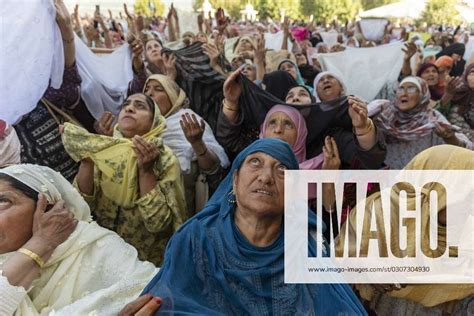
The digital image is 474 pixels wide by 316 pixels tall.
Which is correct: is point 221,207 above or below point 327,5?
above

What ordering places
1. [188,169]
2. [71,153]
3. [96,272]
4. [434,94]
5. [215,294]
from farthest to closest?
1. [434,94]
2. [188,169]
3. [71,153]
4. [96,272]
5. [215,294]

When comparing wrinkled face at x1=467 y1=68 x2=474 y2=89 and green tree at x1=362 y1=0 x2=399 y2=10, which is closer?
wrinkled face at x1=467 y1=68 x2=474 y2=89

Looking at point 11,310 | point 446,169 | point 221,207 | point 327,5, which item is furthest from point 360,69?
point 327,5

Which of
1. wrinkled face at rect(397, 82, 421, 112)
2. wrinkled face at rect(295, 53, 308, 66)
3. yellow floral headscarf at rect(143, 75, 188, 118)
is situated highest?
yellow floral headscarf at rect(143, 75, 188, 118)

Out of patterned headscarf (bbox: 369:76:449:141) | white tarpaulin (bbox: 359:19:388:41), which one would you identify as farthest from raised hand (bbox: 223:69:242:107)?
white tarpaulin (bbox: 359:19:388:41)

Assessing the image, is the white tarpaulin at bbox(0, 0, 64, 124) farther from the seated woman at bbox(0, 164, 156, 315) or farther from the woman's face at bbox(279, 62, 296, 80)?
the woman's face at bbox(279, 62, 296, 80)

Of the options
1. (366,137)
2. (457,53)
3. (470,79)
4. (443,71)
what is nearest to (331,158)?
(366,137)

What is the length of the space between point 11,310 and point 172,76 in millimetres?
2534

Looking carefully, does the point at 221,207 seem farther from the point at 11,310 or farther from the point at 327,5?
the point at 327,5

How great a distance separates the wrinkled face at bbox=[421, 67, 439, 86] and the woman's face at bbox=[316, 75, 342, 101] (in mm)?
1403

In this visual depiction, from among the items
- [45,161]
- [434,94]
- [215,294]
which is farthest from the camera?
[434,94]

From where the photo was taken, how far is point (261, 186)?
A: 1.61 m

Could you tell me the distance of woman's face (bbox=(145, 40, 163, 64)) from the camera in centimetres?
418

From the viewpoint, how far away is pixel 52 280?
1.63m
